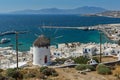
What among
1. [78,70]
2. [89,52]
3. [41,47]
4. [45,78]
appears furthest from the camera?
[89,52]

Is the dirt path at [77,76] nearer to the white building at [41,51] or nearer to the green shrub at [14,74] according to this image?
the green shrub at [14,74]

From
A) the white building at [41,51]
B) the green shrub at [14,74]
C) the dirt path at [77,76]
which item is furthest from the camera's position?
the white building at [41,51]

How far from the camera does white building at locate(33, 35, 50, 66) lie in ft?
106

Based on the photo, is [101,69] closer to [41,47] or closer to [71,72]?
[71,72]

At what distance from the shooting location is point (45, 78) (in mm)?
23344

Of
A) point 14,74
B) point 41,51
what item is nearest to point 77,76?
point 14,74

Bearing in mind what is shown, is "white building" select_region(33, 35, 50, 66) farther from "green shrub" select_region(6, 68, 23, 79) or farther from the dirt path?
"green shrub" select_region(6, 68, 23, 79)

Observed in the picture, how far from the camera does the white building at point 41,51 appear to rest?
106 feet

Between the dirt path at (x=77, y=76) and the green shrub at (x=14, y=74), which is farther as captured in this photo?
the dirt path at (x=77, y=76)

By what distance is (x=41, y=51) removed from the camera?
32.6 m

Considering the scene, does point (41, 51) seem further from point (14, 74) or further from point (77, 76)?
point (14, 74)

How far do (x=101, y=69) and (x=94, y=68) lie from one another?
67.2 inches

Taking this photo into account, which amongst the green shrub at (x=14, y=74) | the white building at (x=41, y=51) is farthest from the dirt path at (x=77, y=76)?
the white building at (x=41, y=51)

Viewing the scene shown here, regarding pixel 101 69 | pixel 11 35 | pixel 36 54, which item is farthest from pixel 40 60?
pixel 11 35
